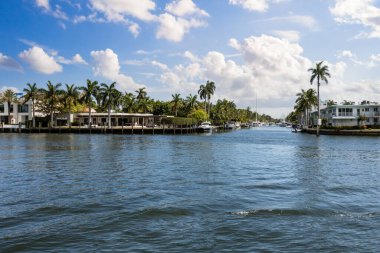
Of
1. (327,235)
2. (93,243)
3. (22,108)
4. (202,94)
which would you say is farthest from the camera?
(202,94)

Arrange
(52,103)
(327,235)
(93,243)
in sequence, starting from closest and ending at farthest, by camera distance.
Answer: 1. (93,243)
2. (327,235)
3. (52,103)

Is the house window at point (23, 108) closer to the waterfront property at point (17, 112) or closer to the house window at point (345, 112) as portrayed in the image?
the waterfront property at point (17, 112)

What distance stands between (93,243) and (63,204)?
586 cm

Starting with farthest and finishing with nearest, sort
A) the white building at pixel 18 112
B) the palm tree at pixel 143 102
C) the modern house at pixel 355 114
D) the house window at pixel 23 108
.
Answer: the palm tree at pixel 143 102
the house window at pixel 23 108
the white building at pixel 18 112
the modern house at pixel 355 114

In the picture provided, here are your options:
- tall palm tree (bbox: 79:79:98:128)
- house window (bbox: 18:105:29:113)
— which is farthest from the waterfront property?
tall palm tree (bbox: 79:79:98:128)

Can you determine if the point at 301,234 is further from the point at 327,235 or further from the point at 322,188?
the point at 322,188

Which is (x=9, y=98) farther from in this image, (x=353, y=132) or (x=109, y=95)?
(x=353, y=132)

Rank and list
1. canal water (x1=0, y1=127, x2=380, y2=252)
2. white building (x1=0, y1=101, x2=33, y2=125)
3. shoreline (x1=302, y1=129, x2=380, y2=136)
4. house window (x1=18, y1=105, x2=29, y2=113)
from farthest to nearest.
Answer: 1. house window (x1=18, y1=105, x2=29, y2=113)
2. white building (x1=0, y1=101, x2=33, y2=125)
3. shoreline (x1=302, y1=129, x2=380, y2=136)
4. canal water (x1=0, y1=127, x2=380, y2=252)

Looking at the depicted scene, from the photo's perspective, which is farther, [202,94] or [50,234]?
[202,94]

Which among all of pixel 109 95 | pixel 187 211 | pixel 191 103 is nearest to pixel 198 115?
pixel 191 103

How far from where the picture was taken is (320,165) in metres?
33.7

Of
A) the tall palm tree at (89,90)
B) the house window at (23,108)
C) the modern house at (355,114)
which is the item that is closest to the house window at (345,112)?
the modern house at (355,114)

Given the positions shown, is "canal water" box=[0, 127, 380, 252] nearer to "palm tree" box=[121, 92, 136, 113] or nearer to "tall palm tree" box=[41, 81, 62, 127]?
"tall palm tree" box=[41, 81, 62, 127]

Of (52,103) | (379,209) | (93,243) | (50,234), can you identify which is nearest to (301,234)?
(379,209)
